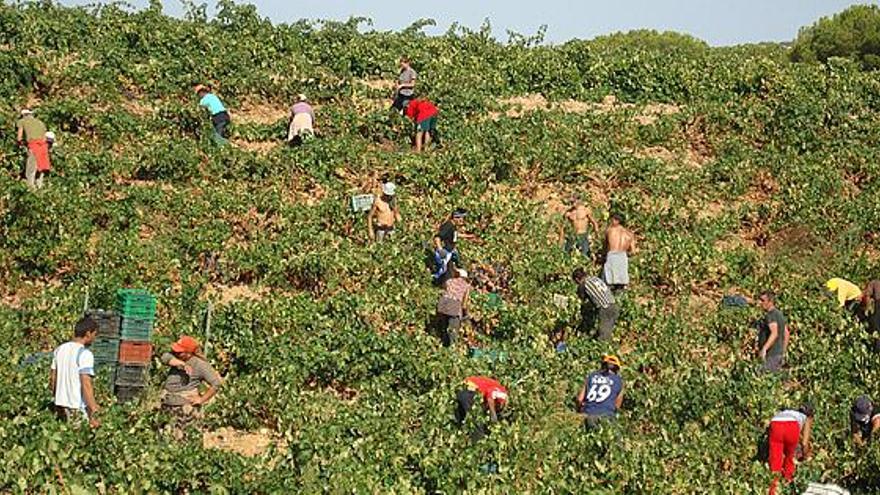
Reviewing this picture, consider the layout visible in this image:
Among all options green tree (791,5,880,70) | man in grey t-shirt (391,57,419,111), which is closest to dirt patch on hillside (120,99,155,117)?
man in grey t-shirt (391,57,419,111)

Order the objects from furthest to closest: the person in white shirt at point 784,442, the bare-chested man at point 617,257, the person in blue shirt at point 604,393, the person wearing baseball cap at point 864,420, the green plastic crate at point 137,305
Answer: the bare-chested man at point 617,257, the green plastic crate at point 137,305, the person in blue shirt at point 604,393, the person wearing baseball cap at point 864,420, the person in white shirt at point 784,442

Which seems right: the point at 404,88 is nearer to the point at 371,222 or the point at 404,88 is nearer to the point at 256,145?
the point at 256,145

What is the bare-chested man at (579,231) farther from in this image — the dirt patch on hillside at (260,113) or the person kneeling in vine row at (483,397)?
the dirt patch on hillside at (260,113)

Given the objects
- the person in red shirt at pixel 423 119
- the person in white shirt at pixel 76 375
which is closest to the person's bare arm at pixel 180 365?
the person in white shirt at pixel 76 375

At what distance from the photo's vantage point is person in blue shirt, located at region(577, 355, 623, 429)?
1176 cm

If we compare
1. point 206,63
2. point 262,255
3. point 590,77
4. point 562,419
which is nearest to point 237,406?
point 562,419

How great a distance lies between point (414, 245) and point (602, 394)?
196 inches

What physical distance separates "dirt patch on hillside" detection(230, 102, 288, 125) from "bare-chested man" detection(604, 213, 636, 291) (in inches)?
286

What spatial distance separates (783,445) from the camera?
11.2 metres

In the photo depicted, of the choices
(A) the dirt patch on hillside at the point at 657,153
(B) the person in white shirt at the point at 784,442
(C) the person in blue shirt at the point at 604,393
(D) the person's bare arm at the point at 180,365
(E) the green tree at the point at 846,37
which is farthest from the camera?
(E) the green tree at the point at 846,37

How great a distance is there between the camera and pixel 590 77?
23.4 m

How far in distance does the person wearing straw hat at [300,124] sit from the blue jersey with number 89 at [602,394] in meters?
8.77

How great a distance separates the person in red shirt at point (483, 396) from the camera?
11258 mm

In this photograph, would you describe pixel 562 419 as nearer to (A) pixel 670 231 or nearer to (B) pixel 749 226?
(A) pixel 670 231
